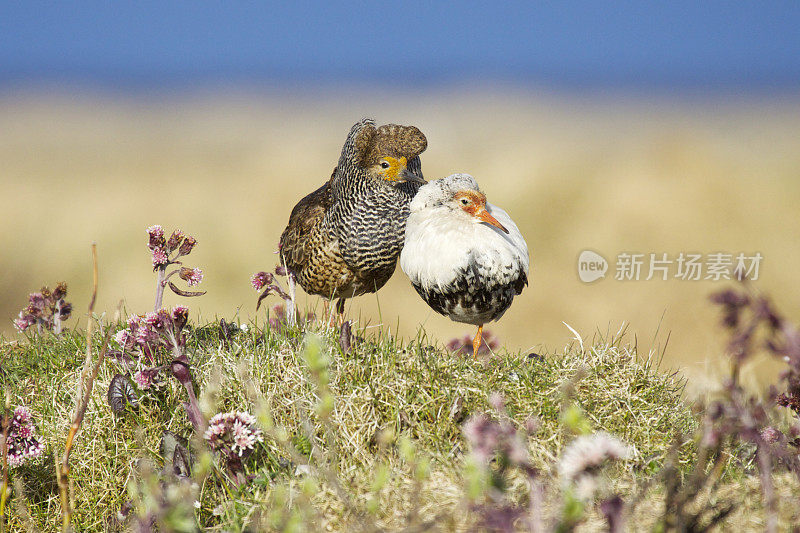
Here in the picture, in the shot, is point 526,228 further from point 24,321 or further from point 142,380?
point 142,380

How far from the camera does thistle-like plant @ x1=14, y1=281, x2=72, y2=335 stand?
5404 mm

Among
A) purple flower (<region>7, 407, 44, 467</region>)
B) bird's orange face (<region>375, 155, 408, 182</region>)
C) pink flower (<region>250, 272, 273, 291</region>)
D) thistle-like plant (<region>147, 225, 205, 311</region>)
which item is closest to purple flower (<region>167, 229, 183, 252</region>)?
thistle-like plant (<region>147, 225, 205, 311</region>)

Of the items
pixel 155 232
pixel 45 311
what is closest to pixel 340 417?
pixel 155 232

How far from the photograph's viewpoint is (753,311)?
219 cm

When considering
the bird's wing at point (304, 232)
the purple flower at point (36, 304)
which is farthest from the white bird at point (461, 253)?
the purple flower at point (36, 304)

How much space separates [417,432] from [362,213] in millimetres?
1841

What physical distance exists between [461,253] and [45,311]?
3147 millimetres

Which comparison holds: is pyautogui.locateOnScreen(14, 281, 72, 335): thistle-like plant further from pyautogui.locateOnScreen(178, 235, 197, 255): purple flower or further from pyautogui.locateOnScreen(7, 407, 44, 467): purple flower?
pyautogui.locateOnScreen(7, 407, 44, 467): purple flower

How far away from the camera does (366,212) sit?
5.10 meters

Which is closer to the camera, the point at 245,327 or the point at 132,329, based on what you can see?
the point at 132,329

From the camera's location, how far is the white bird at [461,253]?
4434 millimetres

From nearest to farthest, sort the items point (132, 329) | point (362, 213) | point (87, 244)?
point (132, 329) → point (362, 213) → point (87, 244)

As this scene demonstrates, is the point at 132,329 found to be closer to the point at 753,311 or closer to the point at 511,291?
the point at 511,291

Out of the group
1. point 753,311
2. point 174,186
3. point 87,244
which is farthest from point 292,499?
point 174,186
